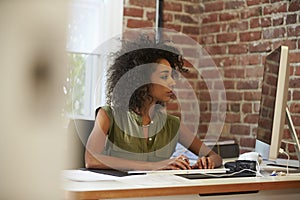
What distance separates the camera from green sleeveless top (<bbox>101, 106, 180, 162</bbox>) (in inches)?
97.9

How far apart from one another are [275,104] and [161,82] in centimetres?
66

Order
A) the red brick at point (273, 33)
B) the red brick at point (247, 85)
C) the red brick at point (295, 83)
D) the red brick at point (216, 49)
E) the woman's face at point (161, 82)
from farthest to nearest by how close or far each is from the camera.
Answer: the red brick at point (216, 49) → the red brick at point (247, 85) → the red brick at point (273, 33) → the red brick at point (295, 83) → the woman's face at point (161, 82)

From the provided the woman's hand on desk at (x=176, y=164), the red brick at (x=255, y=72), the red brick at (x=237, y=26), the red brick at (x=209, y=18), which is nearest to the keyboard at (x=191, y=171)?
the woman's hand on desk at (x=176, y=164)

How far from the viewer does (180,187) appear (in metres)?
1.80

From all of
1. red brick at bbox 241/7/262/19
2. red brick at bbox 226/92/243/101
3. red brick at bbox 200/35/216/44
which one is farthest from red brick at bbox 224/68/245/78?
red brick at bbox 241/7/262/19

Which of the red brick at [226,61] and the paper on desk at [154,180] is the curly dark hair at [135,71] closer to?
the paper on desk at [154,180]

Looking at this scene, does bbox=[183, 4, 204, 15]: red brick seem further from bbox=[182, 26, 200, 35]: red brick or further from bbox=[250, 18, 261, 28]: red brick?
bbox=[250, 18, 261, 28]: red brick

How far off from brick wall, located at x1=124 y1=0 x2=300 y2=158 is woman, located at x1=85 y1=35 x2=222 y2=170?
894mm

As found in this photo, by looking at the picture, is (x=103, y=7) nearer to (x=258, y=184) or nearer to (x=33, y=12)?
(x=258, y=184)

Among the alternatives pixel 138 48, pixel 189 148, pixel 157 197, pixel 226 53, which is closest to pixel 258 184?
pixel 157 197

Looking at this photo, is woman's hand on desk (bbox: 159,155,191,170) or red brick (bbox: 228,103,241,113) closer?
woman's hand on desk (bbox: 159,155,191,170)

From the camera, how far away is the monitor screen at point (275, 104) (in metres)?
2.02

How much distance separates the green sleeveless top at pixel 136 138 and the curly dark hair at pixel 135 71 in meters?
0.09

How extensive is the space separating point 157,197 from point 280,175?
2.26 feet
